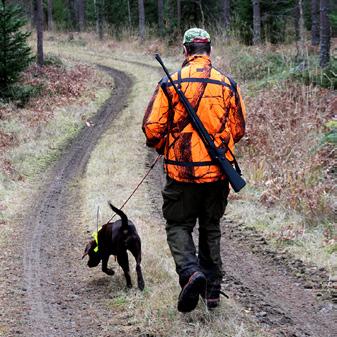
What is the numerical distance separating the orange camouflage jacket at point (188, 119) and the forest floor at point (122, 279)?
4.25 ft

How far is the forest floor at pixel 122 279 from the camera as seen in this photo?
483 cm

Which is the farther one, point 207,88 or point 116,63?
point 116,63

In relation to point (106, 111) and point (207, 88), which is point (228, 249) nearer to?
point (207, 88)

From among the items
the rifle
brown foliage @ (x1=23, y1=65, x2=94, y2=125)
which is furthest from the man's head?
brown foliage @ (x1=23, y1=65, x2=94, y2=125)

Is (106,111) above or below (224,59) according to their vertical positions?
below

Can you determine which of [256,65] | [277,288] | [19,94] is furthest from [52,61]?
[277,288]

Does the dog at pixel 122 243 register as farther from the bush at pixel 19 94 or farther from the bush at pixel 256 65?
the bush at pixel 19 94

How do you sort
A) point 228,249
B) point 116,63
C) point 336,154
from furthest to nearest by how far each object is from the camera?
point 116,63, point 336,154, point 228,249

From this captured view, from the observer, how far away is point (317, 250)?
6.55 metres

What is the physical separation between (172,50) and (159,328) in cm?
2453

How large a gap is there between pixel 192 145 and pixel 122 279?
7.00 ft

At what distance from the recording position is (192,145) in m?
4.49

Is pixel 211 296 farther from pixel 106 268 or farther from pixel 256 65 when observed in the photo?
pixel 256 65

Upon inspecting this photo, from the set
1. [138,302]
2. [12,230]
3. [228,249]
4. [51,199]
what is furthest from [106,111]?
[138,302]
